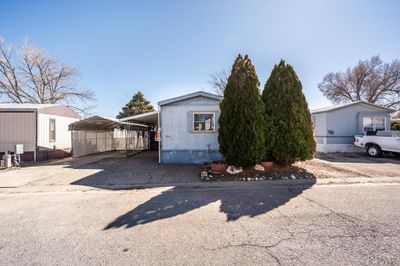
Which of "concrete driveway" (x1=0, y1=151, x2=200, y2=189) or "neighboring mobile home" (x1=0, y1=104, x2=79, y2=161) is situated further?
"neighboring mobile home" (x1=0, y1=104, x2=79, y2=161)

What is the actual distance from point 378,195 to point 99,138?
1770 cm

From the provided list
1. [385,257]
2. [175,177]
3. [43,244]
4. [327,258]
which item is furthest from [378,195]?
[43,244]

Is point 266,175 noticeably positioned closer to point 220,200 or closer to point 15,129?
point 220,200

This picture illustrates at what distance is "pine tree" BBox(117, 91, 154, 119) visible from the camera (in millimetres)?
29688

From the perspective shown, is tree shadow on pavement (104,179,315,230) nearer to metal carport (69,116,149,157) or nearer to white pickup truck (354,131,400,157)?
white pickup truck (354,131,400,157)

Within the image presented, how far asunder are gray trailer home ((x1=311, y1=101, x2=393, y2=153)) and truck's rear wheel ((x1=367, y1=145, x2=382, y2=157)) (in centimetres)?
177

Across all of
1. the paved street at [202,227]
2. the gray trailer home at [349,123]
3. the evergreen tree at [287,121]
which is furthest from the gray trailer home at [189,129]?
the gray trailer home at [349,123]

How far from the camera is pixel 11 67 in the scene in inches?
901

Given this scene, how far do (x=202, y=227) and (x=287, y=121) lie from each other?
5.63 meters

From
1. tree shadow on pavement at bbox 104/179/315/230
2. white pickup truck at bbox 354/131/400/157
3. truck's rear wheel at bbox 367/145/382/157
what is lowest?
tree shadow on pavement at bbox 104/179/315/230

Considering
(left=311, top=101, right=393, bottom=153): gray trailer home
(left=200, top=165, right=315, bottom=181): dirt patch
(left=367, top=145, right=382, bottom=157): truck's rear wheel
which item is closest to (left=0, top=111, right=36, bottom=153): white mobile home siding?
(left=200, top=165, right=315, bottom=181): dirt patch

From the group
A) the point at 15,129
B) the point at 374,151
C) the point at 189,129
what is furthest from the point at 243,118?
the point at 15,129

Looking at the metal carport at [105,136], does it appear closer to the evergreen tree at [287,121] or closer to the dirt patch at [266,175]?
the dirt patch at [266,175]

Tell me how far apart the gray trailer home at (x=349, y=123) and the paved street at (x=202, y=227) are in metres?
9.25
